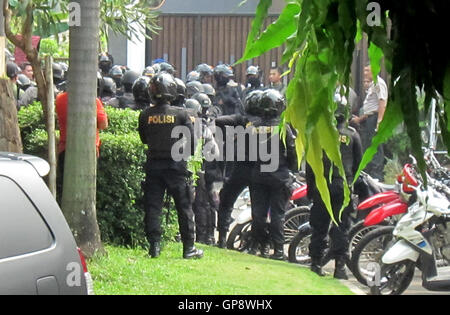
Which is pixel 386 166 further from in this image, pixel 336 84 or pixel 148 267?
pixel 336 84

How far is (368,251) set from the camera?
952 centimetres

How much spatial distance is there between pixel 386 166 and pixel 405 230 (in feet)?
22.1

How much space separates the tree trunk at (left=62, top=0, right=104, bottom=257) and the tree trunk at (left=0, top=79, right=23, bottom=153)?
2.54ft

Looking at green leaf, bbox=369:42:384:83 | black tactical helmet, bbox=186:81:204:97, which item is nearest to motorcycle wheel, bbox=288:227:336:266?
black tactical helmet, bbox=186:81:204:97

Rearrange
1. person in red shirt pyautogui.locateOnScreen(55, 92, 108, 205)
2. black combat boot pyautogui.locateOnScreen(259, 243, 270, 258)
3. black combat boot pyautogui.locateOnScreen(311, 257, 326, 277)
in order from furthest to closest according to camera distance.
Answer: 1. black combat boot pyautogui.locateOnScreen(259, 243, 270, 258)
2. black combat boot pyautogui.locateOnScreen(311, 257, 326, 277)
3. person in red shirt pyautogui.locateOnScreen(55, 92, 108, 205)

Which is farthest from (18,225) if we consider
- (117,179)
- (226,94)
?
(226,94)

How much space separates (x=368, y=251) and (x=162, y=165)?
2.27 m

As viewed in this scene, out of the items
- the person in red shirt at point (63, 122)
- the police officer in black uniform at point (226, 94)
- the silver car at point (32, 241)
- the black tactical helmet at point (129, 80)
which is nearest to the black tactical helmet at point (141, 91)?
the black tactical helmet at point (129, 80)

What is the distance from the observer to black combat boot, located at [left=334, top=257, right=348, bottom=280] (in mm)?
10117

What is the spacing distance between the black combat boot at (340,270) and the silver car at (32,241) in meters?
5.66

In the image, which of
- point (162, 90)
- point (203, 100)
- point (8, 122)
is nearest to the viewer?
point (8, 122)

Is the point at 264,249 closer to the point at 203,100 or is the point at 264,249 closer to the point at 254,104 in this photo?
the point at 254,104

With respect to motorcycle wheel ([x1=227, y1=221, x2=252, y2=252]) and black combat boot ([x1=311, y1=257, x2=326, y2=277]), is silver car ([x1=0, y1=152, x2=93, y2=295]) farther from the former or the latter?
motorcycle wheel ([x1=227, y1=221, x2=252, y2=252])

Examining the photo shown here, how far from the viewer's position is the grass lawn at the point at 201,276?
8352 mm
